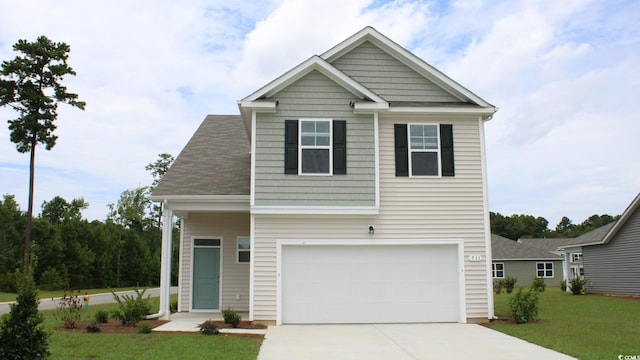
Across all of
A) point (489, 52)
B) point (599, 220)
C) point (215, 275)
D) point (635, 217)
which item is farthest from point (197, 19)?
point (599, 220)

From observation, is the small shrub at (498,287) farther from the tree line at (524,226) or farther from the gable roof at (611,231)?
the tree line at (524,226)

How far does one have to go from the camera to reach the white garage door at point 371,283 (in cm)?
1385

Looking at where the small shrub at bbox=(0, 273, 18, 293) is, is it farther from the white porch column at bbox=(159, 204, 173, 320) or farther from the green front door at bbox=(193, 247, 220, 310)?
the white porch column at bbox=(159, 204, 173, 320)

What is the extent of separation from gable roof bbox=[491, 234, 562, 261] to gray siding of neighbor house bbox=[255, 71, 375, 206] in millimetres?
31417

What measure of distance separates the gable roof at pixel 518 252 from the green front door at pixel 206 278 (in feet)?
99.6

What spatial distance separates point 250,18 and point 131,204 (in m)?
43.0

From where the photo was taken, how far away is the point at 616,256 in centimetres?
2602

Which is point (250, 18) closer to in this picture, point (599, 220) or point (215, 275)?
point (215, 275)

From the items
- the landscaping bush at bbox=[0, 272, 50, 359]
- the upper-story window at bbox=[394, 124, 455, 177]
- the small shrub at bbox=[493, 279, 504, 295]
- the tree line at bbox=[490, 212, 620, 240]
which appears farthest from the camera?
the tree line at bbox=[490, 212, 620, 240]

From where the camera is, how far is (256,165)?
13664 millimetres

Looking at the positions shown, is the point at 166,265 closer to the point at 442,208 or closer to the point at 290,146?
the point at 290,146

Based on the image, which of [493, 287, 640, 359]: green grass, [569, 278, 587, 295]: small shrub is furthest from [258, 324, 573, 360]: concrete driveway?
[569, 278, 587, 295]: small shrub

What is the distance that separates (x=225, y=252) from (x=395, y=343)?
7.44m

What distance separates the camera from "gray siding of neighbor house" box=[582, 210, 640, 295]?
2453cm
